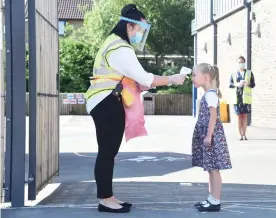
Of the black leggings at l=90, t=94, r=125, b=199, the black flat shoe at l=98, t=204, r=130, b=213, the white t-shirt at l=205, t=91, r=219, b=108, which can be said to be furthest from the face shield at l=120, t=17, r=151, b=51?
the black flat shoe at l=98, t=204, r=130, b=213

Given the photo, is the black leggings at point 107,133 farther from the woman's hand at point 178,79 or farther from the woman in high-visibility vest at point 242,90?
the woman in high-visibility vest at point 242,90

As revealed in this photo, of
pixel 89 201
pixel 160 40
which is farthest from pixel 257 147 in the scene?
pixel 160 40

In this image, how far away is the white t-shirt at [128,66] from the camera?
5918 millimetres

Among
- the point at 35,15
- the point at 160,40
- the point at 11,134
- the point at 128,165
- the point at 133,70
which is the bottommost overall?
the point at 128,165

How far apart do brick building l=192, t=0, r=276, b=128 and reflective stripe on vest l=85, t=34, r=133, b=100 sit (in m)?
14.7

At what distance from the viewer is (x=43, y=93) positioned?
672cm

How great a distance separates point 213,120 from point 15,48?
6.80 ft

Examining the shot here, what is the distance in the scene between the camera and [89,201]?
6.75 meters

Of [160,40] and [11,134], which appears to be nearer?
[11,134]

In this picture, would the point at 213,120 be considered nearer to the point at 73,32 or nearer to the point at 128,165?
the point at 128,165

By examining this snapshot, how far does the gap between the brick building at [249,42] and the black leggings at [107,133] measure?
48.1 feet

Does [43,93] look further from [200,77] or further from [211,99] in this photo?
[211,99]

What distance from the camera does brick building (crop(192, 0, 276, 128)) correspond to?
2047 centimetres

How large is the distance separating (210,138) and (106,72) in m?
1.22
